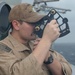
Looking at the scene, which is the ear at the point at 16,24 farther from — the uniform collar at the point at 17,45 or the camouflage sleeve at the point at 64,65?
the camouflage sleeve at the point at 64,65

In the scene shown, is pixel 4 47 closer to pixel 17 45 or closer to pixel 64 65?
pixel 17 45

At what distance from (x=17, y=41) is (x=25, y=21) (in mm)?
198

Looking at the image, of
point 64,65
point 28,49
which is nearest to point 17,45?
point 28,49

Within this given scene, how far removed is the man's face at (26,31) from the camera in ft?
11.1

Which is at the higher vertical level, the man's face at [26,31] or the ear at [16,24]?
the ear at [16,24]

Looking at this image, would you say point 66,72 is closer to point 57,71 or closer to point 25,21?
point 57,71

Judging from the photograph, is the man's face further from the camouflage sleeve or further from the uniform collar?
the camouflage sleeve

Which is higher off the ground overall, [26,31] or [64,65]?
[26,31]

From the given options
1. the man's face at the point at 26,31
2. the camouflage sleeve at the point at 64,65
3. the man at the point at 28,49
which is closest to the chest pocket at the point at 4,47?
the man at the point at 28,49

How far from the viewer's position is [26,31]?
11.2 feet

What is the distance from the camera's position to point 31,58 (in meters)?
3.16

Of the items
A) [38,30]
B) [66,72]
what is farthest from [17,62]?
[66,72]

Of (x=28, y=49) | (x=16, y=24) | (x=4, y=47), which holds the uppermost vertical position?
(x=16, y=24)

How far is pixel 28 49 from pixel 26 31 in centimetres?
18
